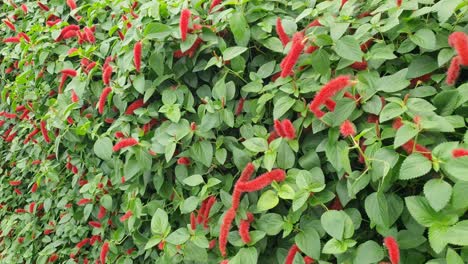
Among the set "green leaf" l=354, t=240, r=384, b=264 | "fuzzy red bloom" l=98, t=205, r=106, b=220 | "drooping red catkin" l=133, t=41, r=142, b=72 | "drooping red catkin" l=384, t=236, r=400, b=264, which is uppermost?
"drooping red catkin" l=133, t=41, r=142, b=72

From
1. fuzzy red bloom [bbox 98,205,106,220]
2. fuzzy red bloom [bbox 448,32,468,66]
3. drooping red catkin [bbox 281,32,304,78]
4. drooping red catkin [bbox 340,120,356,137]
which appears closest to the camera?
fuzzy red bloom [bbox 448,32,468,66]

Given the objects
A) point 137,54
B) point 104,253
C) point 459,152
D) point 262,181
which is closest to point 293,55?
point 262,181

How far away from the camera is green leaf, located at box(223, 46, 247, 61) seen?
5.01ft

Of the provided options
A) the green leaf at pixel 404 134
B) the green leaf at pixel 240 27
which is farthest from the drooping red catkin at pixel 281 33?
the green leaf at pixel 404 134

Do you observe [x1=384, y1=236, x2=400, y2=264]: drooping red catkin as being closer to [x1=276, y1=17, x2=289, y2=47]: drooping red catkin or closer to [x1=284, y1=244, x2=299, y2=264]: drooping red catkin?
[x1=284, y1=244, x2=299, y2=264]: drooping red catkin

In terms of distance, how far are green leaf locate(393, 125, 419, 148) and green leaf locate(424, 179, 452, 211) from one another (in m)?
0.12

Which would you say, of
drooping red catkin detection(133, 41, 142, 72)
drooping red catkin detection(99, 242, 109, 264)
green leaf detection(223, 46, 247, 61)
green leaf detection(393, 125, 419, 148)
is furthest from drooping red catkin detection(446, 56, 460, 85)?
drooping red catkin detection(99, 242, 109, 264)

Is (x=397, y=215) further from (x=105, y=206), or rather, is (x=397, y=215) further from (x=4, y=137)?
(x=4, y=137)

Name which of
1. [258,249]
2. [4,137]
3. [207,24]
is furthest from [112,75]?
[4,137]

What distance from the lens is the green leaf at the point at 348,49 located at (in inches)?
50.7

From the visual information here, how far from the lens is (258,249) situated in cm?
139

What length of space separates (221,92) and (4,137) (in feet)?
8.34

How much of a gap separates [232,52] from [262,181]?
1.78ft

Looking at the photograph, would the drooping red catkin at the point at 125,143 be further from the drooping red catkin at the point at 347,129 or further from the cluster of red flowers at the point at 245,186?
the drooping red catkin at the point at 347,129
